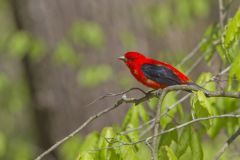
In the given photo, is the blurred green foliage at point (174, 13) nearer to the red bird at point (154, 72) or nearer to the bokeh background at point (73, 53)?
the bokeh background at point (73, 53)

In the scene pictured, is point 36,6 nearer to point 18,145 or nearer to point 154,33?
point 154,33

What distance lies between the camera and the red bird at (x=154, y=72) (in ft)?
10.1

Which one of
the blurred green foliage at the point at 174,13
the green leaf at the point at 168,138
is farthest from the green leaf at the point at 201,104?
the blurred green foliage at the point at 174,13

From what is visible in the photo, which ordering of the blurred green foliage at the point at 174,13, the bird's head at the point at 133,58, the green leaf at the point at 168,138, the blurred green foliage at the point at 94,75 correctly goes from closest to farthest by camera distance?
the green leaf at the point at 168,138
the bird's head at the point at 133,58
the blurred green foliage at the point at 94,75
the blurred green foliage at the point at 174,13

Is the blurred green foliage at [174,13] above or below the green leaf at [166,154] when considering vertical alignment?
above

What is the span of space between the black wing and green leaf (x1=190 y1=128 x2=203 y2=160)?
0.36 meters

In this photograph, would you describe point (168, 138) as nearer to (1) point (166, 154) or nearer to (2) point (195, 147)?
(2) point (195, 147)

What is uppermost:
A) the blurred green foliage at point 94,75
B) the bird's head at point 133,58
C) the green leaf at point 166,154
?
the blurred green foliage at point 94,75

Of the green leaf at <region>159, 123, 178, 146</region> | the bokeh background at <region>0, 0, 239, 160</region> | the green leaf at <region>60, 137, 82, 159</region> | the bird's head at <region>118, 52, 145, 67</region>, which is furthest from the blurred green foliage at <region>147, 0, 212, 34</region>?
the green leaf at <region>159, 123, 178, 146</region>

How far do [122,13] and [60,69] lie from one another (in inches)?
36.5

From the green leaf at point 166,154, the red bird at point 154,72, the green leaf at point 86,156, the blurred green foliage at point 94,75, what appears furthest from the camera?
the blurred green foliage at point 94,75

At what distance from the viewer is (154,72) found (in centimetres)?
317

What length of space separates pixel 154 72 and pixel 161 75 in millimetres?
45

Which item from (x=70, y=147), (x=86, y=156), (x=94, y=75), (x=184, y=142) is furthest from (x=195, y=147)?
(x=70, y=147)
